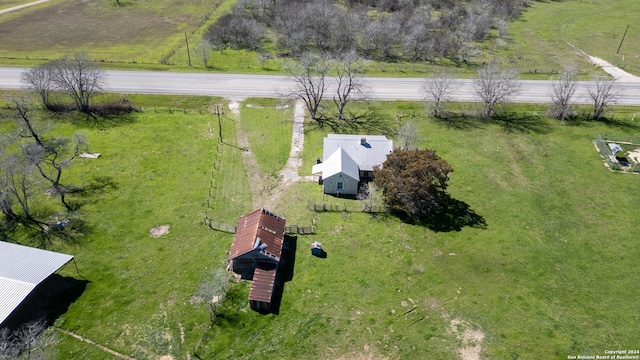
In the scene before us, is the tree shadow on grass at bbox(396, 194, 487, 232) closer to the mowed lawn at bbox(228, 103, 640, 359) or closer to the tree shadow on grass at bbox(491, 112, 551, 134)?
the mowed lawn at bbox(228, 103, 640, 359)

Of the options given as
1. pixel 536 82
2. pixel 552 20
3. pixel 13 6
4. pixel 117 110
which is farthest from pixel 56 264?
pixel 552 20

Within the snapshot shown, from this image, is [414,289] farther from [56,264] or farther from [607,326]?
[56,264]

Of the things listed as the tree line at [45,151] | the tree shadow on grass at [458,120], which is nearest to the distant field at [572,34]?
the tree shadow on grass at [458,120]

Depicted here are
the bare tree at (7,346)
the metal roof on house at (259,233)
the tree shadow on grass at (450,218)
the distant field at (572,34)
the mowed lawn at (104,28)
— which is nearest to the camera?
the bare tree at (7,346)

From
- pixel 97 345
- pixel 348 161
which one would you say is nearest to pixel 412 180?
pixel 348 161

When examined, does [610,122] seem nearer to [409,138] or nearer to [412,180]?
[409,138]

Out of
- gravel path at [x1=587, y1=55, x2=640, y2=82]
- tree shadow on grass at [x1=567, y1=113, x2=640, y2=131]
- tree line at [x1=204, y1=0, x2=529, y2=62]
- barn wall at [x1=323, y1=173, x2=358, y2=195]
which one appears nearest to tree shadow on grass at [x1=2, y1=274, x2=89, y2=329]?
barn wall at [x1=323, y1=173, x2=358, y2=195]

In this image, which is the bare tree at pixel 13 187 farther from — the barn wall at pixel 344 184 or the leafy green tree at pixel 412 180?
the leafy green tree at pixel 412 180
